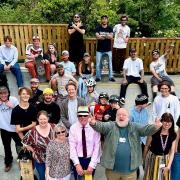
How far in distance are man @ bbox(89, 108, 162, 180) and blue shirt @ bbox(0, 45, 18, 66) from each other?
16.5ft

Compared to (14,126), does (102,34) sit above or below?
above

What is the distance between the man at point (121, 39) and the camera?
31.2 feet

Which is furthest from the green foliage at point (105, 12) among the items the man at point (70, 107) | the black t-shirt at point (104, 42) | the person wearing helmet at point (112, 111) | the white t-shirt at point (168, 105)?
the person wearing helmet at point (112, 111)

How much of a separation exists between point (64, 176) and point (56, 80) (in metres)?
3.17

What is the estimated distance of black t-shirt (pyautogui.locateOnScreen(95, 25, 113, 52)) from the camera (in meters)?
9.26

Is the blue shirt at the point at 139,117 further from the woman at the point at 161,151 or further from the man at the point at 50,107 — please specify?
the man at the point at 50,107

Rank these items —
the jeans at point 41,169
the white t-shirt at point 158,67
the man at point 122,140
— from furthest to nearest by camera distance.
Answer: the white t-shirt at point 158,67 → the jeans at point 41,169 → the man at point 122,140

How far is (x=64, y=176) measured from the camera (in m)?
4.80

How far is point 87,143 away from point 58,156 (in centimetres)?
48

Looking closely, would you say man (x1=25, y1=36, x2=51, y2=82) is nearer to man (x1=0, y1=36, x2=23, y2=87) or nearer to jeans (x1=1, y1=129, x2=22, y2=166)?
man (x1=0, y1=36, x2=23, y2=87)

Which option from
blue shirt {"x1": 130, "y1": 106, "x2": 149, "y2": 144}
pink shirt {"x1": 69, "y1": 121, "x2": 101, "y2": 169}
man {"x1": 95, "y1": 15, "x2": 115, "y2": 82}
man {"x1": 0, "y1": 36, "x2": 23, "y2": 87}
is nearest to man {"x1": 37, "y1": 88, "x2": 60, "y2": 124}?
pink shirt {"x1": 69, "y1": 121, "x2": 101, "y2": 169}

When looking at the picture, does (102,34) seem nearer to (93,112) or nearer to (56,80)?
(56,80)

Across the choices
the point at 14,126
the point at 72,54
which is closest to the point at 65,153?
the point at 14,126

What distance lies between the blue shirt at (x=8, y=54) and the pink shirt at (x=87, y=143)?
4.80 meters
